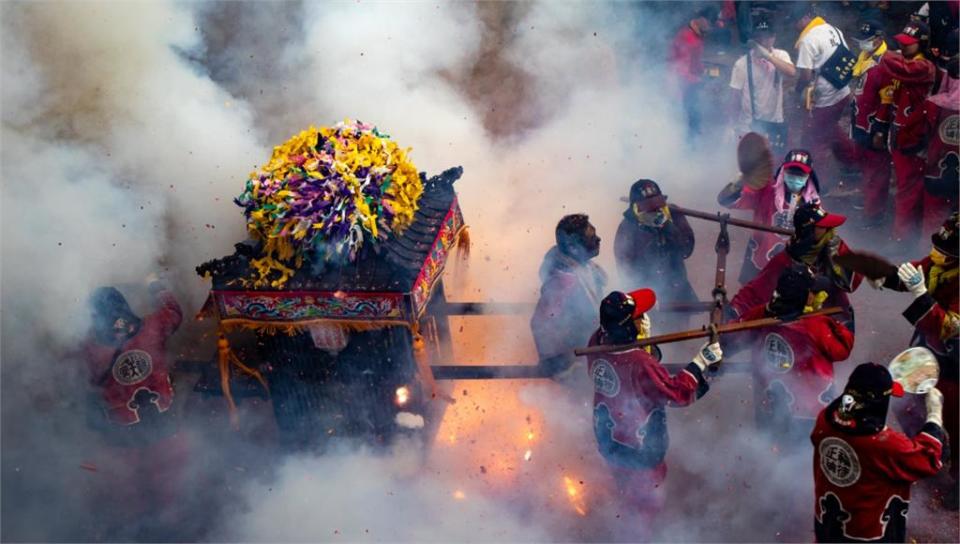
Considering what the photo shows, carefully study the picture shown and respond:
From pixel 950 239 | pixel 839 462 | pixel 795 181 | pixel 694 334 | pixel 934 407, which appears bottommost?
pixel 839 462

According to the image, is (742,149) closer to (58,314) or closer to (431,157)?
(431,157)

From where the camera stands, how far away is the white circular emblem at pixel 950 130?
764 cm

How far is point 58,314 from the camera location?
7414 millimetres

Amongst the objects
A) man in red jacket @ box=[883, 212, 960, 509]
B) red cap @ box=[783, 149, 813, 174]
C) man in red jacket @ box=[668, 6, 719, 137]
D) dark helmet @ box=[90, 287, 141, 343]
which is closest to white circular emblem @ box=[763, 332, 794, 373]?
man in red jacket @ box=[883, 212, 960, 509]

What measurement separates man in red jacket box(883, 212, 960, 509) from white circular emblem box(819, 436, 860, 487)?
1.43m

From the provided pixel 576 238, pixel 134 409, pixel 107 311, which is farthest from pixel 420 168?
pixel 134 409

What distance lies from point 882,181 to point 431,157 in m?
4.79

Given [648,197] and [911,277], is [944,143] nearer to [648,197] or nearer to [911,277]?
[911,277]

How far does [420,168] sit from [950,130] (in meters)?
5.16

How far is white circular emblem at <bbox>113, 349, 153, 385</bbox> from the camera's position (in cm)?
654

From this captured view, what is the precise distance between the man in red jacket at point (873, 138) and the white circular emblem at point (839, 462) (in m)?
4.78

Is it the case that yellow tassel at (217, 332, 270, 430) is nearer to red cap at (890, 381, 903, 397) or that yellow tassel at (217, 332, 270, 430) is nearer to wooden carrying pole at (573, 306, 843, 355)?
wooden carrying pole at (573, 306, 843, 355)

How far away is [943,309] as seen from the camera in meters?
5.91

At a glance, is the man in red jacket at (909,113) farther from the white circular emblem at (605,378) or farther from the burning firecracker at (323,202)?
the burning firecracker at (323,202)
